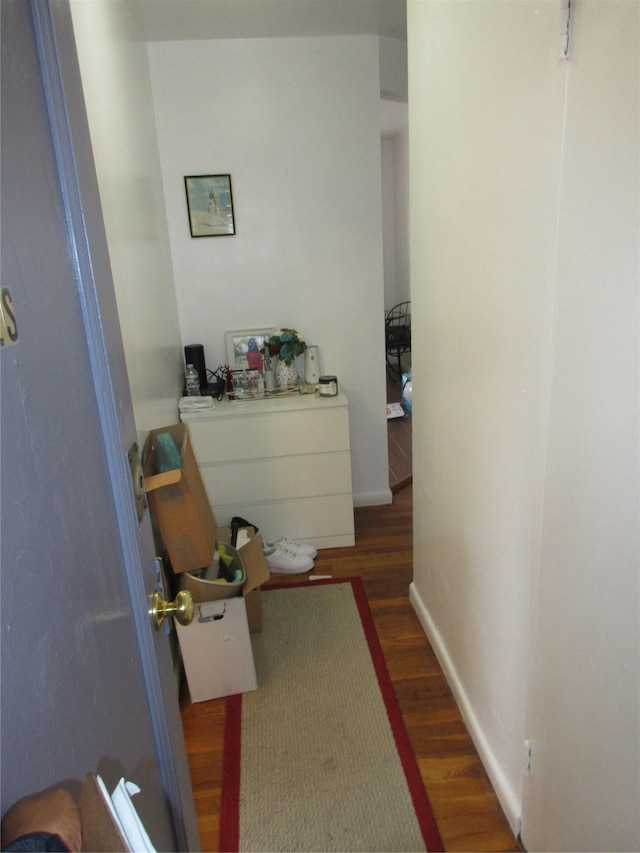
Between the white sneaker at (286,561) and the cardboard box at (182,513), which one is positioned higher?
the cardboard box at (182,513)

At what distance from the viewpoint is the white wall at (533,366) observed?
33.2 inches

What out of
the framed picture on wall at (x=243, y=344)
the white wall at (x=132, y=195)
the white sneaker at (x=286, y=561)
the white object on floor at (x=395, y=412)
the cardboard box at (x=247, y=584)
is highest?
the white wall at (x=132, y=195)

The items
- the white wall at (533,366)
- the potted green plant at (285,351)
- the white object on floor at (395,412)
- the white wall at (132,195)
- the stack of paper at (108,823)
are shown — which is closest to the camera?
the stack of paper at (108,823)

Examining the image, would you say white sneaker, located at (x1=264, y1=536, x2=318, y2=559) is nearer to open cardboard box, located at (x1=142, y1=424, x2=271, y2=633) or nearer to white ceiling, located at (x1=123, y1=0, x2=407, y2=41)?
open cardboard box, located at (x1=142, y1=424, x2=271, y2=633)

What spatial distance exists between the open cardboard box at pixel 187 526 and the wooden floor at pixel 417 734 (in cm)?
45

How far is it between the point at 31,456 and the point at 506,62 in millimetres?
1186

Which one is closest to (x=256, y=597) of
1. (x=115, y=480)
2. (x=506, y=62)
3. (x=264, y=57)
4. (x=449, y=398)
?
(x=449, y=398)

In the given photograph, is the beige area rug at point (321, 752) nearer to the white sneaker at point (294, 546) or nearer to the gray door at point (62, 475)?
the white sneaker at point (294, 546)

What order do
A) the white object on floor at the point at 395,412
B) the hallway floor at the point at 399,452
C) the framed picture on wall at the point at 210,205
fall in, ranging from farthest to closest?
the white object on floor at the point at 395,412 → the hallway floor at the point at 399,452 → the framed picture on wall at the point at 210,205

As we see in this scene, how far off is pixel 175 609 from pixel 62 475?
432 millimetres

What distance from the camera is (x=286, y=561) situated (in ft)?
9.02

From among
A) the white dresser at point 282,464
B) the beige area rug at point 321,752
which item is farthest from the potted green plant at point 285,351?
the beige area rug at point 321,752

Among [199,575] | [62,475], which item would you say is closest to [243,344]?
[199,575]

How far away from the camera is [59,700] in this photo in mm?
560
